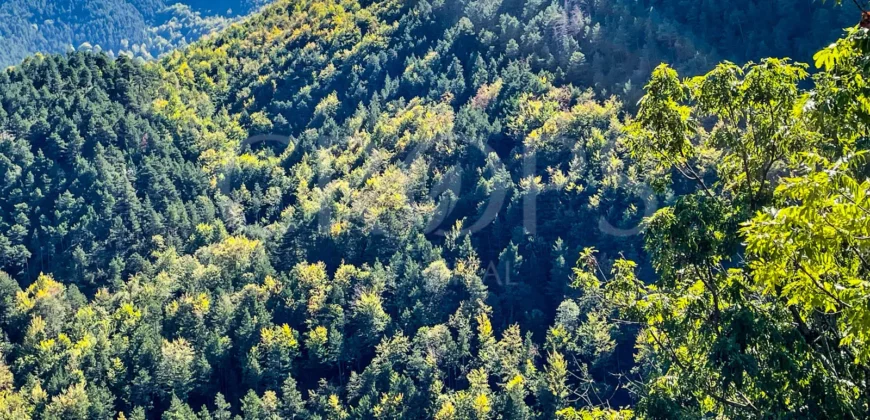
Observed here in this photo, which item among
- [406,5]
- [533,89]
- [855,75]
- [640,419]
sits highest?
[406,5]

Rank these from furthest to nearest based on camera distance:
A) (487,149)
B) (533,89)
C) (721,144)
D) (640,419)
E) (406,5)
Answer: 1. (406,5)
2. (533,89)
3. (487,149)
4. (640,419)
5. (721,144)

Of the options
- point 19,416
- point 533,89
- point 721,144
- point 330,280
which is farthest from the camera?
point 533,89

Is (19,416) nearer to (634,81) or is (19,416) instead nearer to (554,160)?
(554,160)

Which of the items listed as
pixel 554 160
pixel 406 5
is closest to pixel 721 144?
pixel 554 160

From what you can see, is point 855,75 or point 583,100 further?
point 583,100

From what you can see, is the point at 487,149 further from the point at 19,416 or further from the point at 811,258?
the point at 811,258

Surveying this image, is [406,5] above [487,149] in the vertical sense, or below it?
above
